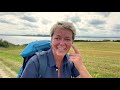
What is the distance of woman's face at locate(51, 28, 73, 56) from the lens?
2016 millimetres

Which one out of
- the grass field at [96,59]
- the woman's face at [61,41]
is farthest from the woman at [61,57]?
the grass field at [96,59]

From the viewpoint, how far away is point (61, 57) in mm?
2041

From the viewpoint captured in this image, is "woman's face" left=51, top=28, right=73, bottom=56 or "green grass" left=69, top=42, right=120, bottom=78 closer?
"woman's face" left=51, top=28, right=73, bottom=56

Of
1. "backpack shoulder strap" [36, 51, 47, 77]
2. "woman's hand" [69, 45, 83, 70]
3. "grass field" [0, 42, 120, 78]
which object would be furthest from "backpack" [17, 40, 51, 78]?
"grass field" [0, 42, 120, 78]

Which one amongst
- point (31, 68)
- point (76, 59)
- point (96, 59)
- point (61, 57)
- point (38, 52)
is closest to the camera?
point (31, 68)

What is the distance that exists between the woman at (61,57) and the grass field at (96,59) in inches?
36.6

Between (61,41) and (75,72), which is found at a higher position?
(61,41)

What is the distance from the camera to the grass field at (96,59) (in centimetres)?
306

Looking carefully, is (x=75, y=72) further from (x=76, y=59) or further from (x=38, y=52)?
(x=38, y=52)

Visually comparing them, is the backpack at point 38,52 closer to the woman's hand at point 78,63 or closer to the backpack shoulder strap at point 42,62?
the backpack shoulder strap at point 42,62

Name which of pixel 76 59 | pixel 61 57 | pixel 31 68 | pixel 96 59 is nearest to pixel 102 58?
pixel 96 59

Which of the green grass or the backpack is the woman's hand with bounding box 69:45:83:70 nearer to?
the backpack

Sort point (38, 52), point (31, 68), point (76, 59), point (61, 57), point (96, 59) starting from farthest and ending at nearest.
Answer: point (96, 59)
point (76, 59)
point (61, 57)
point (38, 52)
point (31, 68)

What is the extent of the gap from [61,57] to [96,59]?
1.23 m
